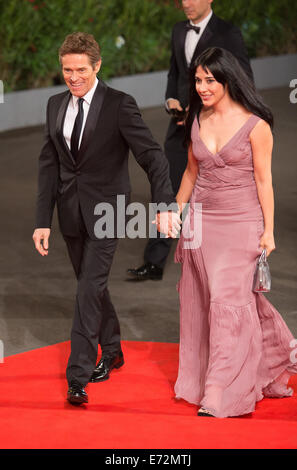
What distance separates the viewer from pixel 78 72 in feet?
13.3

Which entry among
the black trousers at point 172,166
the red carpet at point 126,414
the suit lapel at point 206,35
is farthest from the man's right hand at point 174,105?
the red carpet at point 126,414

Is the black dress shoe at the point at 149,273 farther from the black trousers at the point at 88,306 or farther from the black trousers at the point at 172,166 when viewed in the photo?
the black trousers at the point at 88,306

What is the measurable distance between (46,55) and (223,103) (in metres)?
9.94

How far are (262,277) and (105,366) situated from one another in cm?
102

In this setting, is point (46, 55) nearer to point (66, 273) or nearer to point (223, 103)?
point (66, 273)

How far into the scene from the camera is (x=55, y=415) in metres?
3.68

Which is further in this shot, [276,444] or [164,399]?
[164,399]

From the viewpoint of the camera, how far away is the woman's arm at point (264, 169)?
4039 mm

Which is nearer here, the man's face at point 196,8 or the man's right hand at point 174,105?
the man's face at point 196,8

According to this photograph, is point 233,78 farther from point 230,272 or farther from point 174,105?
point 174,105

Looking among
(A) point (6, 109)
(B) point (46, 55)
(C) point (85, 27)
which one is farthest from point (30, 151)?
(C) point (85, 27)

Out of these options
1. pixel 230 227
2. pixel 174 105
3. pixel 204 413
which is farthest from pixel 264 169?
pixel 174 105

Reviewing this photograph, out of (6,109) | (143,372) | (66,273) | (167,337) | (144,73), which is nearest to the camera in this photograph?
(143,372)

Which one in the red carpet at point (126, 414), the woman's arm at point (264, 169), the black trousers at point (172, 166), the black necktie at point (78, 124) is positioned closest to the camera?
the red carpet at point (126, 414)
